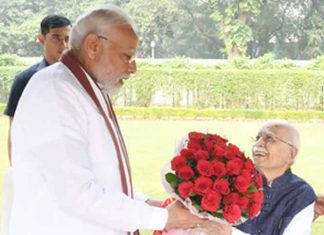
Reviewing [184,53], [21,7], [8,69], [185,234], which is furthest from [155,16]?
[185,234]

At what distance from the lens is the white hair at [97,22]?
66.0 inches

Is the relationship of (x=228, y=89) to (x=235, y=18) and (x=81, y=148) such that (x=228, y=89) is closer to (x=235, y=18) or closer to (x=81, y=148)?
(x=235, y=18)

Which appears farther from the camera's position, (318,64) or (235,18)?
(318,64)

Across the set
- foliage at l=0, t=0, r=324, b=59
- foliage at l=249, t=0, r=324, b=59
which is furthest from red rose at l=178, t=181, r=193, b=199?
foliage at l=249, t=0, r=324, b=59

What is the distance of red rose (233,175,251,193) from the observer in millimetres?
1713

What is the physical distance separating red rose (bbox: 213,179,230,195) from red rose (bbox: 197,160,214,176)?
0.03 meters

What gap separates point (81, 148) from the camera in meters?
1.59

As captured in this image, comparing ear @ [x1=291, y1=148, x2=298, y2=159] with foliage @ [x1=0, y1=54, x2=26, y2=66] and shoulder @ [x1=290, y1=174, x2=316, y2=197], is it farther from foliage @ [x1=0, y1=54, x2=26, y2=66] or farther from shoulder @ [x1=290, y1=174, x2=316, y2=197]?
→ foliage @ [x1=0, y1=54, x2=26, y2=66]

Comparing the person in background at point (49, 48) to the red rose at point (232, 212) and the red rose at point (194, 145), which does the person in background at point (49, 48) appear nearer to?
the red rose at point (194, 145)

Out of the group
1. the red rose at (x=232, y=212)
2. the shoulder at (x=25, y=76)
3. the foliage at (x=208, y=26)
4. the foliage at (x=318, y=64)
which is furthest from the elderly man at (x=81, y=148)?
the foliage at (x=318, y=64)

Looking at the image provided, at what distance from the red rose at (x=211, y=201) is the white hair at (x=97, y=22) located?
532 millimetres

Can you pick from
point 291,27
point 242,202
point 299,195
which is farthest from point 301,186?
point 291,27

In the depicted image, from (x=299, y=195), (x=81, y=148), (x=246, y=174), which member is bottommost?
(x=299, y=195)

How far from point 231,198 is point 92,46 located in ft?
1.95
